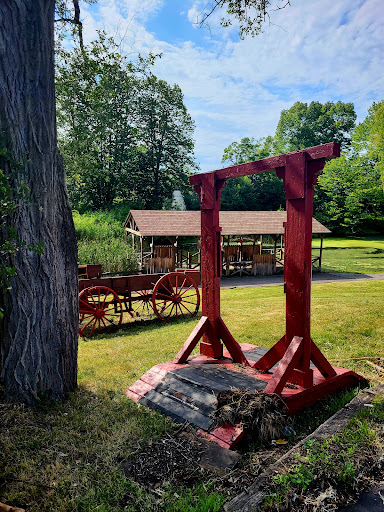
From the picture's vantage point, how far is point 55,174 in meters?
4.21

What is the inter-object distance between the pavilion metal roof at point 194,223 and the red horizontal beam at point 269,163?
15.3 meters

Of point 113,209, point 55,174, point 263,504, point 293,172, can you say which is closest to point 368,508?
point 263,504

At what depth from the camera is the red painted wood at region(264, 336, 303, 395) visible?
360 centimetres

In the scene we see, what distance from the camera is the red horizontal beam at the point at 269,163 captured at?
3.46 metres

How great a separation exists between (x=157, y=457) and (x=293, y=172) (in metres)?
2.84

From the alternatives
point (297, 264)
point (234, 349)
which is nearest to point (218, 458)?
point (234, 349)

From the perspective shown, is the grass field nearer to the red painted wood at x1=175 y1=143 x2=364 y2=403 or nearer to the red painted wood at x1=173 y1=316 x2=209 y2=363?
the red painted wood at x1=175 y1=143 x2=364 y2=403

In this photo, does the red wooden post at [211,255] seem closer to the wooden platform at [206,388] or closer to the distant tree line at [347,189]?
the wooden platform at [206,388]

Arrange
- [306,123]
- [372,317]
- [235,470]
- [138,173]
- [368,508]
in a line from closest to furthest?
[368,508] < [235,470] < [372,317] < [138,173] < [306,123]

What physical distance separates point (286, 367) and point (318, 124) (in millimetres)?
56443

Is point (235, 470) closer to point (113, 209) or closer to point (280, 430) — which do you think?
point (280, 430)

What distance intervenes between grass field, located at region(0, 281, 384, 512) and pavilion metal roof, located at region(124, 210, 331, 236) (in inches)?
549

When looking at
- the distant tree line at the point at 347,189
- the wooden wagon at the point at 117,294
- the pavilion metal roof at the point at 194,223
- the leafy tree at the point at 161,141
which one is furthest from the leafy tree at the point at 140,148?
the wooden wagon at the point at 117,294

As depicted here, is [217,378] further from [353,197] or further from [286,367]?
[353,197]
